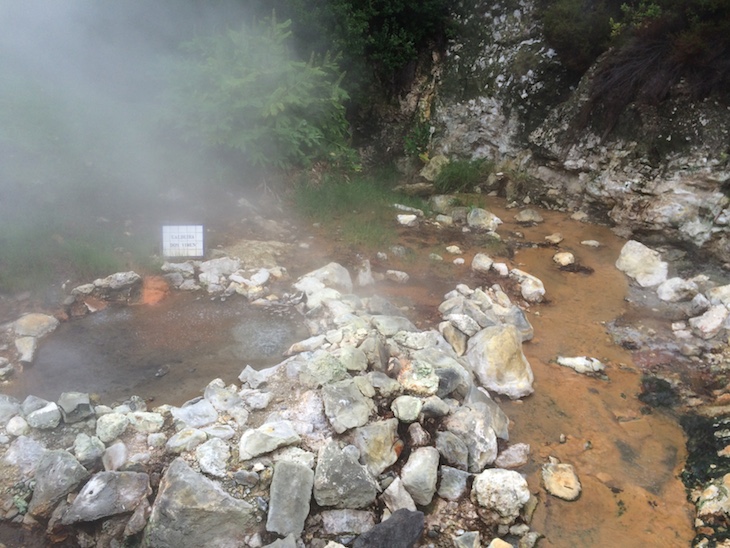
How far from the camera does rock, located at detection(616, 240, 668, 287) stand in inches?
196

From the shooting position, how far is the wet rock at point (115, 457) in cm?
243

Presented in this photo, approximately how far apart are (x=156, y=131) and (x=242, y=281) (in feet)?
8.94

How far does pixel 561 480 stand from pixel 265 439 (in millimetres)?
1708

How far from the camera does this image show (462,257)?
5.50 metres

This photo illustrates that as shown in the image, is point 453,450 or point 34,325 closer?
point 453,450

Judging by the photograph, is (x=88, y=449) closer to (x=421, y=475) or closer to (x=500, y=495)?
(x=421, y=475)

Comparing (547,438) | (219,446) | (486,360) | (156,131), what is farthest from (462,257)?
(156,131)

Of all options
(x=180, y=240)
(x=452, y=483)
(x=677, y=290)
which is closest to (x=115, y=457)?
(x=452, y=483)

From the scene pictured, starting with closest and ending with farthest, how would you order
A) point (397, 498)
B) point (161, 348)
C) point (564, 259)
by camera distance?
point (397, 498) → point (161, 348) → point (564, 259)

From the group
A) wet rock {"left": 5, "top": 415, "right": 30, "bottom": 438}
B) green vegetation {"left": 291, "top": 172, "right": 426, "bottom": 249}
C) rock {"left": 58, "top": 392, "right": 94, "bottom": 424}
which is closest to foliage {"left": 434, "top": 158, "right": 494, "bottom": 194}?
green vegetation {"left": 291, "top": 172, "right": 426, "bottom": 249}

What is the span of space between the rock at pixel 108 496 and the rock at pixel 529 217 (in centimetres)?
565

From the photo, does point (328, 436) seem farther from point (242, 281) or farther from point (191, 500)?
point (242, 281)

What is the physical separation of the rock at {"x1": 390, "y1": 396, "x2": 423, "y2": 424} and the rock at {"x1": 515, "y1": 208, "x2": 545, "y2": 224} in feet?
14.4

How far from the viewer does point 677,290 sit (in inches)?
185
